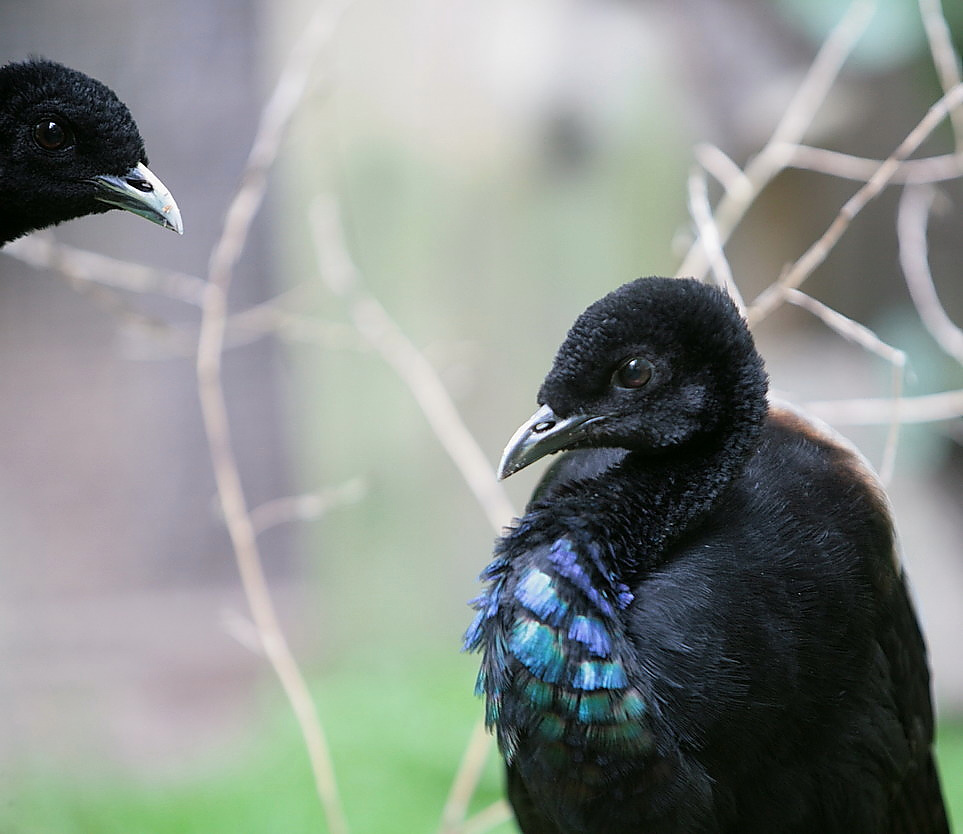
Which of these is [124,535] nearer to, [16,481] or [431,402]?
[16,481]

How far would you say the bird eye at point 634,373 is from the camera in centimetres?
140

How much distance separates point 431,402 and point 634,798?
120cm

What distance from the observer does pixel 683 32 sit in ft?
11.6

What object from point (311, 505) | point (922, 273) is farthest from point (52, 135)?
point (311, 505)

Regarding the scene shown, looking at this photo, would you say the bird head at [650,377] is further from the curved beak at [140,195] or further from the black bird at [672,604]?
the curved beak at [140,195]

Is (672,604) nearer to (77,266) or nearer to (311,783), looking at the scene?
(77,266)

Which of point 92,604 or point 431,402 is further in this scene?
point 92,604

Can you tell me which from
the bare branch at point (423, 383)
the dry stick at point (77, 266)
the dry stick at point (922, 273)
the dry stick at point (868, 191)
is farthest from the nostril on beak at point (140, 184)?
the dry stick at point (922, 273)

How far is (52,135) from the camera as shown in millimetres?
1672

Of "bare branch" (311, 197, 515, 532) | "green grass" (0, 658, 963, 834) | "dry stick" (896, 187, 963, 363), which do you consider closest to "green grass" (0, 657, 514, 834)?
"green grass" (0, 658, 963, 834)

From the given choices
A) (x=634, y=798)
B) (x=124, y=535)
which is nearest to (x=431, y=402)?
(x=634, y=798)

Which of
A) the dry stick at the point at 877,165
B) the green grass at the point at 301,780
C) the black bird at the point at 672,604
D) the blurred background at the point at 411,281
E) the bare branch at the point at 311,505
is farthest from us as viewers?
the blurred background at the point at 411,281

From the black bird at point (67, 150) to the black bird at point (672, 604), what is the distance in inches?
26.5

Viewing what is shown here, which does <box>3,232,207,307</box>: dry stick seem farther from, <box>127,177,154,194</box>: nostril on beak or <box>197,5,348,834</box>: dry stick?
<box>127,177,154,194</box>: nostril on beak
